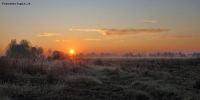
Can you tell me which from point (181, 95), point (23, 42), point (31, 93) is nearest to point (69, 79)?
point (31, 93)

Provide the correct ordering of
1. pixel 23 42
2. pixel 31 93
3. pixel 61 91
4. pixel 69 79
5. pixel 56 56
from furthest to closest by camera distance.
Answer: pixel 23 42, pixel 56 56, pixel 69 79, pixel 61 91, pixel 31 93

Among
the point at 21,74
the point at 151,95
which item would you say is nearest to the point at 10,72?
the point at 21,74

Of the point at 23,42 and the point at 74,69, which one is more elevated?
the point at 23,42

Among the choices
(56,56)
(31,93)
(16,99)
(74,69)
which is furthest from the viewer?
(56,56)

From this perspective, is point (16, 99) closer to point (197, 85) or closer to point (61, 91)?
point (61, 91)

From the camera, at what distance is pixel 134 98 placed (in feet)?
41.2

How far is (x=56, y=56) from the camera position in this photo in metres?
53.6

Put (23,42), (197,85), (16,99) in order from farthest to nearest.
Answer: (23,42) → (197,85) → (16,99)

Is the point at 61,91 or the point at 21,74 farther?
the point at 21,74

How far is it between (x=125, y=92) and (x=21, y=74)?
30.4ft

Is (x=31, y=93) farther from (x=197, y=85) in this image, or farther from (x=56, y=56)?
(x=56, y=56)

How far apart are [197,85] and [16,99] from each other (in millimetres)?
12022

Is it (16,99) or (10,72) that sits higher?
(10,72)

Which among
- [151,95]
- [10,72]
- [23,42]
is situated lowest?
[151,95]
